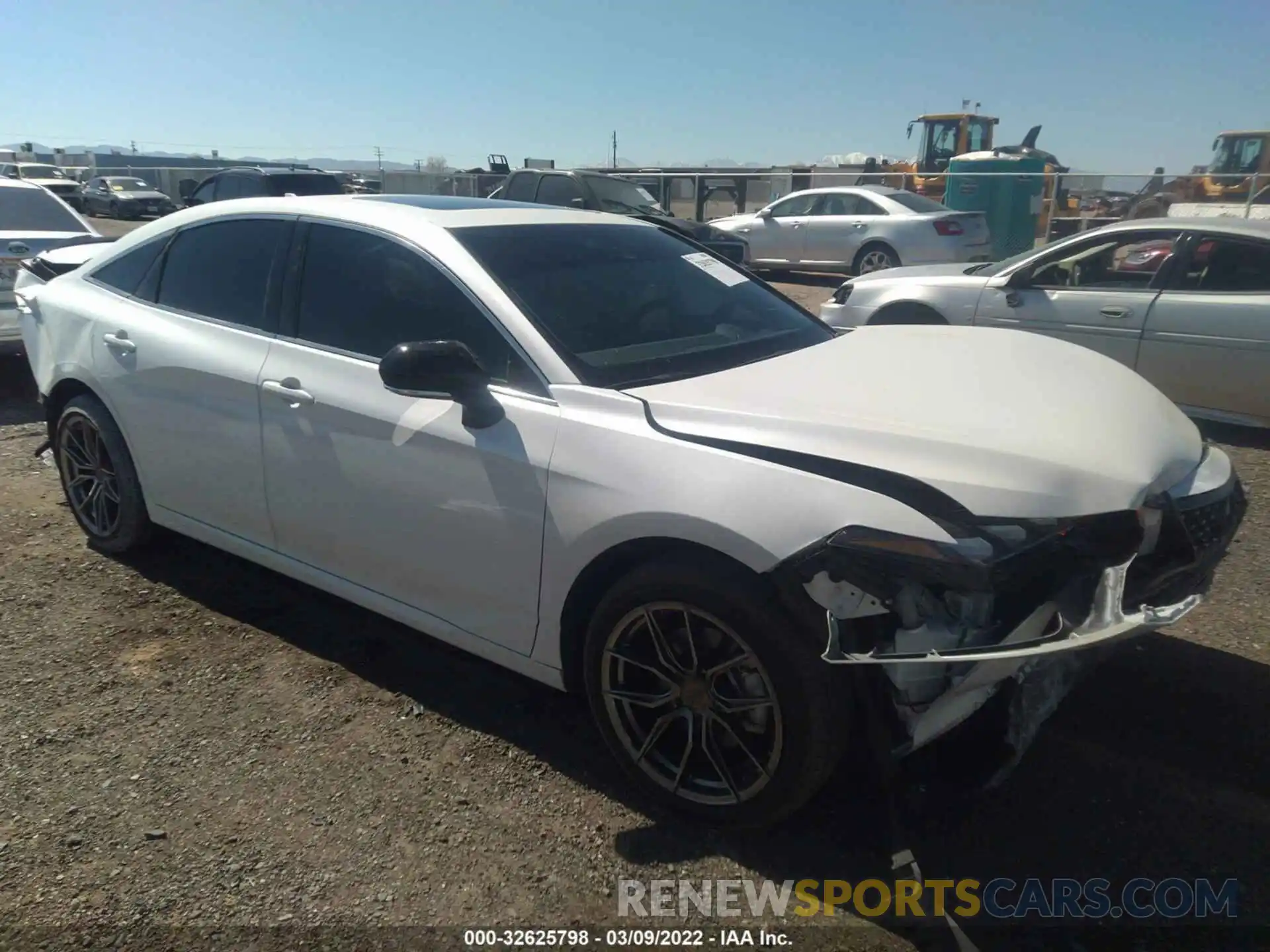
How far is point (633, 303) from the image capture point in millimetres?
3314

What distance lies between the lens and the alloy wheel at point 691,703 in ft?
8.14

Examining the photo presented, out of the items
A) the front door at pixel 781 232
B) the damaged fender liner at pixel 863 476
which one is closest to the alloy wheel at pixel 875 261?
the front door at pixel 781 232

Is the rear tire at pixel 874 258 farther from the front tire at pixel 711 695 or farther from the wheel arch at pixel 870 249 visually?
the front tire at pixel 711 695

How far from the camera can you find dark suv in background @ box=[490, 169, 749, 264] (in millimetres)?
14219

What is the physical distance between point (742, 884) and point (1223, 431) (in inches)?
232

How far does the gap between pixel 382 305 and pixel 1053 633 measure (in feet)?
7.77

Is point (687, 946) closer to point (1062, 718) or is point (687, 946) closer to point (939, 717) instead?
point (939, 717)

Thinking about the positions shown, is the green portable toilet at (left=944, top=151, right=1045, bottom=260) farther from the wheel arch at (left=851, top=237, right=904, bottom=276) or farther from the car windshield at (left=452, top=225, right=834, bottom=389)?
the car windshield at (left=452, top=225, right=834, bottom=389)

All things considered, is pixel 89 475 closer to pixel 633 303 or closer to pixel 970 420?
pixel 633 303

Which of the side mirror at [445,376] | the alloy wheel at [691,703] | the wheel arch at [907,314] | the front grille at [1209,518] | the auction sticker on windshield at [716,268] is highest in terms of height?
the auction sticker on windshield at [716,268]

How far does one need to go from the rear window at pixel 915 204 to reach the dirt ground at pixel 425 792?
1134cm

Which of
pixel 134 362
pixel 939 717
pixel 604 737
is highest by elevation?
pixel 134 362

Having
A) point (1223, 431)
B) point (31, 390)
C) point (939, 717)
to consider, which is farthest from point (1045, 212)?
point (939, 717)

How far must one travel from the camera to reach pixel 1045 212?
18344mm
